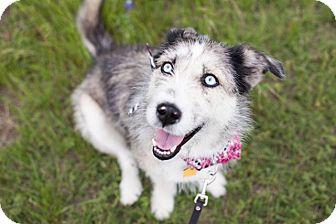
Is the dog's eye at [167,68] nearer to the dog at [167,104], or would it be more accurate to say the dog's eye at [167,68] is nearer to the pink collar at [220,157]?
the dog at [167,104]

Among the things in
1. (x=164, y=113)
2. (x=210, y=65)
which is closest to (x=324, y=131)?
(x=210, y=65)

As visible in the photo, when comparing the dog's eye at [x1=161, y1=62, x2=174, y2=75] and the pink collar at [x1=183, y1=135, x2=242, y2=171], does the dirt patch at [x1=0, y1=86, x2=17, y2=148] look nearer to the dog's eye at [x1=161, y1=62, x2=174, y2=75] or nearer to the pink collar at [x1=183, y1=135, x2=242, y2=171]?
the pink collar at [x1=183, y1=135, x2=242, y2=171]

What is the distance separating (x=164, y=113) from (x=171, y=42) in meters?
0.79

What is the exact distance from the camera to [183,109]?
2586 millimetres

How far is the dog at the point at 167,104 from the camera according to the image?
2723 mm

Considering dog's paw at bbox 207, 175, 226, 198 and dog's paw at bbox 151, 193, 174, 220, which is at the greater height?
dog's paw at bbox 151, 193, 174, 220

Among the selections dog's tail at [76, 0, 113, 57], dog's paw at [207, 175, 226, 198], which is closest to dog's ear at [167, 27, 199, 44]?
dog's tail at [76, 0, 113, 57]

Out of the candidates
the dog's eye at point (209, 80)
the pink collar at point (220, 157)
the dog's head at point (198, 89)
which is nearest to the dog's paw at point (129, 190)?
the pink collar at point (220, 157)

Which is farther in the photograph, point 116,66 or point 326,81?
point 326,81

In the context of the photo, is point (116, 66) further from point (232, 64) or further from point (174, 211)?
point (174, 211)

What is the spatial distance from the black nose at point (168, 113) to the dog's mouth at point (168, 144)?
0.30 meters

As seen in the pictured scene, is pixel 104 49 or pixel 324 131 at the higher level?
pixel 104 49

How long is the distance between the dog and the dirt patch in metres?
0.96

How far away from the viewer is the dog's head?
263 centimetres
